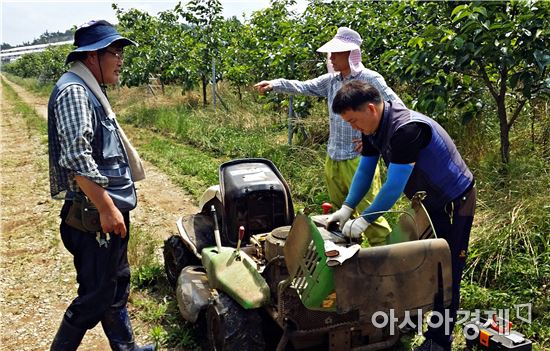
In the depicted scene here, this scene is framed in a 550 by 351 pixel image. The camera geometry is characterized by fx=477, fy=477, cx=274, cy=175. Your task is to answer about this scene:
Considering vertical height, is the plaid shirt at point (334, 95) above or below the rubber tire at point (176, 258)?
above

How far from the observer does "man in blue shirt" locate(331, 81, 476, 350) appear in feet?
8.04

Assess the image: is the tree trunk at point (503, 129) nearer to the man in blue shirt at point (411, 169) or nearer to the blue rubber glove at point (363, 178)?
the man in blue shirt at point (411, 169)

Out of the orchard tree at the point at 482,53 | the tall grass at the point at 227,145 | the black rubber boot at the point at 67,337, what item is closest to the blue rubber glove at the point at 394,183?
the black rubber boot at the point at 67,337

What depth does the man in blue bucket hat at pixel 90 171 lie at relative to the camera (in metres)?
2.39

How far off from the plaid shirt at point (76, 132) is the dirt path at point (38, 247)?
149 centimetres

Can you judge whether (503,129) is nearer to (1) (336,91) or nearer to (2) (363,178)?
(1) (336,91)

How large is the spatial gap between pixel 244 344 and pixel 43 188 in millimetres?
5793

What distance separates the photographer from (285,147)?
7.76 meters

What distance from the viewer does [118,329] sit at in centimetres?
288

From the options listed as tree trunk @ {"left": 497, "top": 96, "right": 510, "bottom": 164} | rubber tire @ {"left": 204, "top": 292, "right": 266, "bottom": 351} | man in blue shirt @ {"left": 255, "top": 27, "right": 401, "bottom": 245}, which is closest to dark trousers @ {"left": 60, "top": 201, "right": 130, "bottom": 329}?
rubber tire @ {"left": 204, "top": 292, "right": 266, "bottom": 351}

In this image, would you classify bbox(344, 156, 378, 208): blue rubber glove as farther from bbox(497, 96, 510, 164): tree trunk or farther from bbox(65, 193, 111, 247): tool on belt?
bbox(497, 96, 510, 164): tree trunk

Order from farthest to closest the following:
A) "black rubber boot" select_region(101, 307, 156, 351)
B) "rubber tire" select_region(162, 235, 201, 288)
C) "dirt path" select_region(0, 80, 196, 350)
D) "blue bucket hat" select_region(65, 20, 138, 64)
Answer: "rubber tire" select_region(162, 235, 201, 288) → "dirt path" select_region(0, 80, 196, 350) → "black rubber boot" select_region(101, 307, 156, 351) → "blue bucket hat" select_region(65, 20, 138, 64)

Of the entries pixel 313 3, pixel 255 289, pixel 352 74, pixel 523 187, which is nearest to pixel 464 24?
pixel 352 74

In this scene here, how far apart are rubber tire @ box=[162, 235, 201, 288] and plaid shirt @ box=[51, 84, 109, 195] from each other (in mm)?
1441
